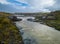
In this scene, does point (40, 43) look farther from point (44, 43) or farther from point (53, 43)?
point (53, 43)

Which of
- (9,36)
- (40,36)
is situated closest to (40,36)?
(40,36)

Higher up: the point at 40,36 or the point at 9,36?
the point at 9,36

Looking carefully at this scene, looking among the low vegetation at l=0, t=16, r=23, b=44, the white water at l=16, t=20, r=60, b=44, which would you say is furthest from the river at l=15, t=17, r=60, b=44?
the low vegetation at l=0, t=16, r=23, b=44

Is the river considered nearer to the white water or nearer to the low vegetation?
the white water

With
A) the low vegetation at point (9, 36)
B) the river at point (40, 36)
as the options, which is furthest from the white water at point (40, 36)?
the low vegetation at point (9, 36)

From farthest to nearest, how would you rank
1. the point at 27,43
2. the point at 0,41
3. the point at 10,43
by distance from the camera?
the point at 27,43 < the point at 10,43 < the point at 0,41

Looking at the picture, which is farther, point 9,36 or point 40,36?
point 40,36

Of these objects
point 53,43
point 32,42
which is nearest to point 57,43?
point 53,43

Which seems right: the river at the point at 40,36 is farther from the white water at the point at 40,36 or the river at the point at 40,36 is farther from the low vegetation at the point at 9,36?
the low vegetation at the point at 9,36

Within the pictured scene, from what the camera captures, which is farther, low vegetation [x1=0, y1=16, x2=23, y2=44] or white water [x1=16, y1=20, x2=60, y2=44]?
white water [x1=16, y1=20, x2=60, y2=44]

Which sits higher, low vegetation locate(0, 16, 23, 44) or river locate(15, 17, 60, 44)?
low vegetation locate(0, 16, 23, 44)

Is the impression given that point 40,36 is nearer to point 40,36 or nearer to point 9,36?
point 40,36
